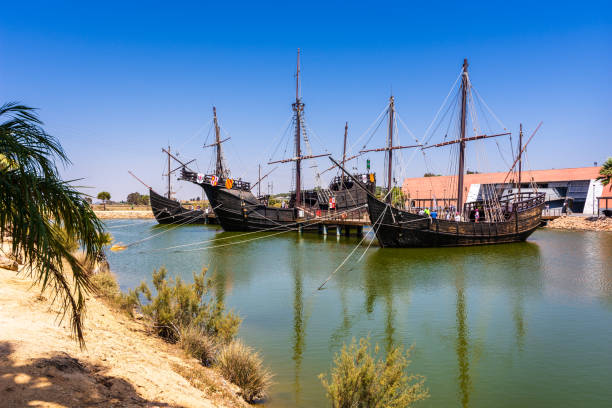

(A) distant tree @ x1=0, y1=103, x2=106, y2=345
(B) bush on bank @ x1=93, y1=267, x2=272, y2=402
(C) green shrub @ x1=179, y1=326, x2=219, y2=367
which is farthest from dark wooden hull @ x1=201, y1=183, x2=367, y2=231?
(A) distant tree @ x1=0, y1=103, x2=106, y2=345

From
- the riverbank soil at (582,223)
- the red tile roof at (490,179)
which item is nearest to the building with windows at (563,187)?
the red tile roof at (490,179)

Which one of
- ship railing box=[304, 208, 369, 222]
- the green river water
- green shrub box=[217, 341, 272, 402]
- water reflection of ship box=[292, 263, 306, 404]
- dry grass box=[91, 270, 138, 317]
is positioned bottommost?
the green river water

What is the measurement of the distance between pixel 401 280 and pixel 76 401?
1342cm

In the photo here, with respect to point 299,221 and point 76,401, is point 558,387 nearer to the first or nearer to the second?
point 76,401

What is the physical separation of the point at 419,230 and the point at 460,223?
10.3 feet

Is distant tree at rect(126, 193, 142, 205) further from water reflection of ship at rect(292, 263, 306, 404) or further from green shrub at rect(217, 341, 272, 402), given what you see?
green shrub at rect(217, 341, 272, 402)

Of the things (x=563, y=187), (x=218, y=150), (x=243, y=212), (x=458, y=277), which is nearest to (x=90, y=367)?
(x=458, y=277)

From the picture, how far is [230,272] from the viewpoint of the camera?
54.5ft

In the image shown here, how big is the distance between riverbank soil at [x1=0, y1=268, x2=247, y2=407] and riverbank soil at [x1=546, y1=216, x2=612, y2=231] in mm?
47917

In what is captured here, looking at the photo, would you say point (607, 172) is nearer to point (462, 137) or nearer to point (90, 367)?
point (462, 137)

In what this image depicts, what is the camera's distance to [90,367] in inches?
181

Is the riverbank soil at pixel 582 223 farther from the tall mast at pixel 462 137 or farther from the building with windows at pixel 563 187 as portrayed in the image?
the tall mast at pixel 462 137

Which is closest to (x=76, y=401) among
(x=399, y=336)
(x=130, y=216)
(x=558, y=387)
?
(x=399, y=336)

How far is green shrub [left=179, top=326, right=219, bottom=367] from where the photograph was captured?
20.8ft
